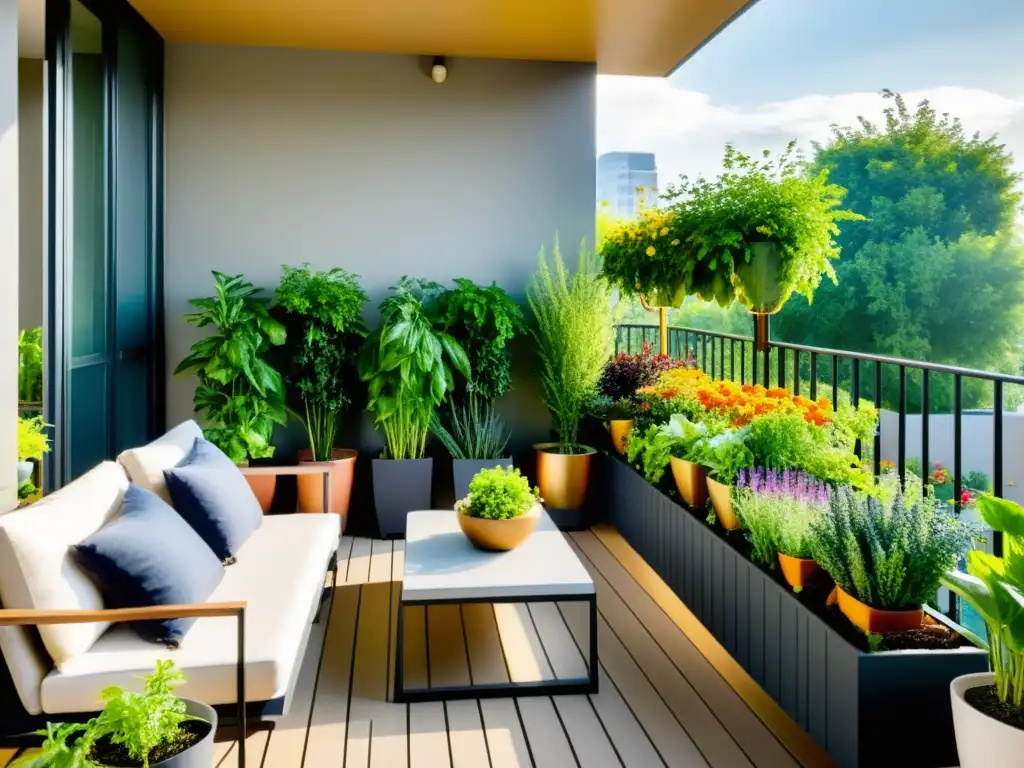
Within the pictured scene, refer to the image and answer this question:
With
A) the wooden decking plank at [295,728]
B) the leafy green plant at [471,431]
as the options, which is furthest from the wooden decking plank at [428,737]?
the leafy green plant at [471,431]

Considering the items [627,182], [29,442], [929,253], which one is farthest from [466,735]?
[929,253]

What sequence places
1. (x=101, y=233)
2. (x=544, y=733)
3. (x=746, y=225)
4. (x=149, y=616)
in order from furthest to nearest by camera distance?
(x=101, y=233) → (x=746, y=225) → (x=544, y=733) → (x=149, y=616)

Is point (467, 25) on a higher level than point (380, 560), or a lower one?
higher

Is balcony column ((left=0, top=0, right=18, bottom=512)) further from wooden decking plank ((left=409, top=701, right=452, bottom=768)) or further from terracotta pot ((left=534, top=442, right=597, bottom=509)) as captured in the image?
terracotta pot ((left=534, top=442, right=597, bottom=509))

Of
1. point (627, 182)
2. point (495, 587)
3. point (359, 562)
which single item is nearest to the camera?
point (495, 587)

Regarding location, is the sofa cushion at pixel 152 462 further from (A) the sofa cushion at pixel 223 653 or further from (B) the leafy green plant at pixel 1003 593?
(B) the leafy green plant at pixel 1003 593

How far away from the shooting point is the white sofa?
2.15 m

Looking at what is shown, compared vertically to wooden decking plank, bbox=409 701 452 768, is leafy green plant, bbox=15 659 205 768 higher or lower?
higher

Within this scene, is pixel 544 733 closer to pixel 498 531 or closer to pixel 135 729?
pixel 498 531

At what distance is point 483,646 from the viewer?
135 inches

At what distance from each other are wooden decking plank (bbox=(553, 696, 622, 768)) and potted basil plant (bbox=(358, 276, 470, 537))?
2407 millimetres

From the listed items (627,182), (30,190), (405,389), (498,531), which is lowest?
(498,531)

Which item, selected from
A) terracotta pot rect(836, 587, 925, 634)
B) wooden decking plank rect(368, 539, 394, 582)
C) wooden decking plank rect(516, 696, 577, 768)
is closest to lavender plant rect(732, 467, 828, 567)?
terracotta pot rect(836, 587, 925, 634)

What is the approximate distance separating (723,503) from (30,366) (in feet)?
9.79
